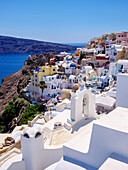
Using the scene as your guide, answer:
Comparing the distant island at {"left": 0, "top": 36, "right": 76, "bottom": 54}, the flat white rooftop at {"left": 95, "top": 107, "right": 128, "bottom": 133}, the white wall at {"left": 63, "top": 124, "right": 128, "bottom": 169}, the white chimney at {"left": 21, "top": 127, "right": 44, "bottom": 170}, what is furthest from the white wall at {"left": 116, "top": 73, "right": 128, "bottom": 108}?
the distant island at {"left": 0, "top": 36, "right": 76, "bottom": 54}

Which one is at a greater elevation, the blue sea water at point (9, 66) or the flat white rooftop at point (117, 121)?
the flat white rooftop at point (117, 121)

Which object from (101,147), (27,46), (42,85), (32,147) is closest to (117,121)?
(101,147)

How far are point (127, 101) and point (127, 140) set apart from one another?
4.12m

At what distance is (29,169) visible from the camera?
286 inches

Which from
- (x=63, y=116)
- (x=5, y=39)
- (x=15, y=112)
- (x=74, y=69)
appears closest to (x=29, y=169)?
(x=63, y=116)

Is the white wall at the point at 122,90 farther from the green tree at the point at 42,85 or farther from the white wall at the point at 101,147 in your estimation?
the green tree at the point at 42,85

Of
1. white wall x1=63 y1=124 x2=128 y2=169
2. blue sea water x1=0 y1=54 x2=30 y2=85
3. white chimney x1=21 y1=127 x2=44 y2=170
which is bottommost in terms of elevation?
blue sea water x1=0 y1=54 x2=30 y2=85

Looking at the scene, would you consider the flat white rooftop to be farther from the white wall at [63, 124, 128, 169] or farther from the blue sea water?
the blue sea water

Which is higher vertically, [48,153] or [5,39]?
[5,39]

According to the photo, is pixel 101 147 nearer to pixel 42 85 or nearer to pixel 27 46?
pixel 42 85

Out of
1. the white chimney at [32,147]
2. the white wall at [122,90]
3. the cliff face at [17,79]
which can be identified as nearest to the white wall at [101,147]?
the white chimney at [32,147]

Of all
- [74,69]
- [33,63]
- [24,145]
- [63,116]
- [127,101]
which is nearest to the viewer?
[24,145]

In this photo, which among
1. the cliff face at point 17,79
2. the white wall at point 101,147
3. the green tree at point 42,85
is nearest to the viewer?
the white wall at point 101,147

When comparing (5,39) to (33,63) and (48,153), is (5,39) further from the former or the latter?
(48,153)
